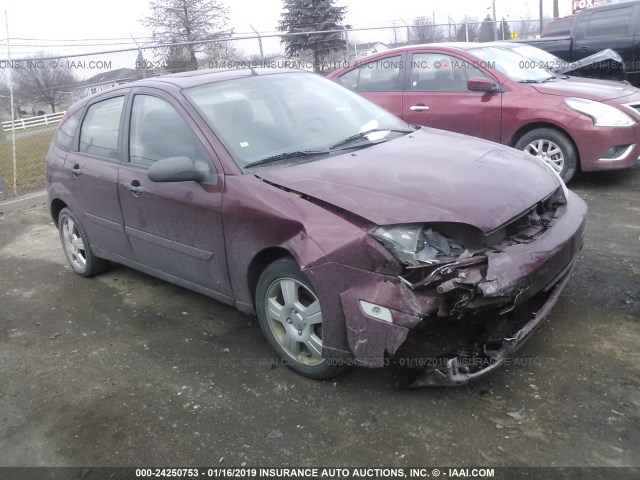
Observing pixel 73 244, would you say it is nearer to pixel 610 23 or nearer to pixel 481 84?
pixel 481 84

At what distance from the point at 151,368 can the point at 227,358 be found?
A: 482 millimetres

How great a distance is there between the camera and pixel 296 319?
3096mm

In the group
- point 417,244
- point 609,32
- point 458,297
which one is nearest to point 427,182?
point 417,244

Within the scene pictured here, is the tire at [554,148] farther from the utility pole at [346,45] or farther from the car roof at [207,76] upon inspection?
the utility pole at [346,45]

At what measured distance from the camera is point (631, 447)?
8.01ft

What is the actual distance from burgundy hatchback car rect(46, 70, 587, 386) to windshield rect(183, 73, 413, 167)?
1 centimetres

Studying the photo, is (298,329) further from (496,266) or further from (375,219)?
(496,266)

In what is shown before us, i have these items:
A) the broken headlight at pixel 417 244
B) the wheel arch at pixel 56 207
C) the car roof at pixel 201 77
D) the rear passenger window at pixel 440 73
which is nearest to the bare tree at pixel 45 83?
the wheel arch at pixel 56 207

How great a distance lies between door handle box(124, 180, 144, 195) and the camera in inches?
154

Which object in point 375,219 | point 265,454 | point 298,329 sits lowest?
point 265,454

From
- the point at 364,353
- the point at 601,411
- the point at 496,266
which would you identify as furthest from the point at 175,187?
the point at 601,411

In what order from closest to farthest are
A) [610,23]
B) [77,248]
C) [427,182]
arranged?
[427,182] → [77,248] → [610,23]

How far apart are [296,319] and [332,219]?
2.12 ft

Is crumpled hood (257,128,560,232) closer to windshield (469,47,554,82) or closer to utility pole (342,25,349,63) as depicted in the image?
windshield (469,47,554,82)
